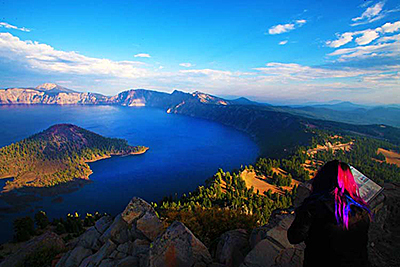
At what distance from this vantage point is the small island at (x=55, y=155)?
327 ft

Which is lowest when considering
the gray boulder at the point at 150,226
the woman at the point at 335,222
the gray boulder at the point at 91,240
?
the gray boulder at the point at 91,240

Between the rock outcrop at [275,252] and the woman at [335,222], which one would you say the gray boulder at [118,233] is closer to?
the rock outcrop at [275,252]

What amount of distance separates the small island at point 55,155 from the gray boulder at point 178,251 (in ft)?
350

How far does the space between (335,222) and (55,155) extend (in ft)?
509

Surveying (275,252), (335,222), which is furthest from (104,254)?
(335,222)

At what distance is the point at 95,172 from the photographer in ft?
368

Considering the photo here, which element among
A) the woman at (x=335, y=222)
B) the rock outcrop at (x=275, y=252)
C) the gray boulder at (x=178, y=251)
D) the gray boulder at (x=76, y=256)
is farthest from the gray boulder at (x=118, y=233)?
the woman at (x=335, y=222)

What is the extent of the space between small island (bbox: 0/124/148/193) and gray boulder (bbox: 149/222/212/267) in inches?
4202

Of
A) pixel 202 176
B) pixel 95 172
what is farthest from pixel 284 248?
pixel 95 172

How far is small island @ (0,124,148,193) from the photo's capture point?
9978 centimetres

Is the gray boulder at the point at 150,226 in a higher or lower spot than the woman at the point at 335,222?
lower

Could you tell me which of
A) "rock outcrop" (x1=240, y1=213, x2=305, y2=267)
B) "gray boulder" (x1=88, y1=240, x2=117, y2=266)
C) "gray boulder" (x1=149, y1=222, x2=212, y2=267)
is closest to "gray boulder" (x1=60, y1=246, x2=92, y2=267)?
"gray boulder" (x1=88, y1=240, x2=117, y2=266)

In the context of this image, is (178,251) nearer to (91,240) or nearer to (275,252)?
(275,252)

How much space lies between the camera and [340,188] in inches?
150
